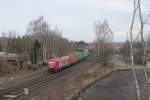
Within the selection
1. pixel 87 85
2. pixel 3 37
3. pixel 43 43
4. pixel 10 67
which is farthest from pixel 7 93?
pixel 3 37

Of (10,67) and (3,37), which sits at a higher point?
(3,37)

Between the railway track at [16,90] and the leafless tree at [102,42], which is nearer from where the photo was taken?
the railway track at [16,90]

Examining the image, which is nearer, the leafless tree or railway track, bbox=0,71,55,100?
railway track, bbox=0,71,55,100

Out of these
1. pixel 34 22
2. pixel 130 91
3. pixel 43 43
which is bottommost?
pixel 130 91

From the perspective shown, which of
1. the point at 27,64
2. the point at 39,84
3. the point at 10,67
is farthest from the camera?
the point at 27,64

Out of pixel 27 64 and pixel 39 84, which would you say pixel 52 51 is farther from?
pixel 39 84

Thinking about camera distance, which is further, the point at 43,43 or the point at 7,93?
the point at 43,43

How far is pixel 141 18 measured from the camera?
15.2ft

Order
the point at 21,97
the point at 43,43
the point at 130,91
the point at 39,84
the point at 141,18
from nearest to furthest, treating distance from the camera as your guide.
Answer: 1. the point at 141,18
2. the point at 21,97
3. the point at 130,91
4. the point at 39,84
5. the point at 43,43

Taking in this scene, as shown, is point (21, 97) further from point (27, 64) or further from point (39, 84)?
point (27, 64)

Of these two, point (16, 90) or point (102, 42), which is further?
point (102, 42)

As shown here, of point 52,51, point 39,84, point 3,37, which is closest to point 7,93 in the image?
point 39,84

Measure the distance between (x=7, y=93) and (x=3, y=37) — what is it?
212 ft

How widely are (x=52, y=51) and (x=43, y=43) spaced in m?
7.46
